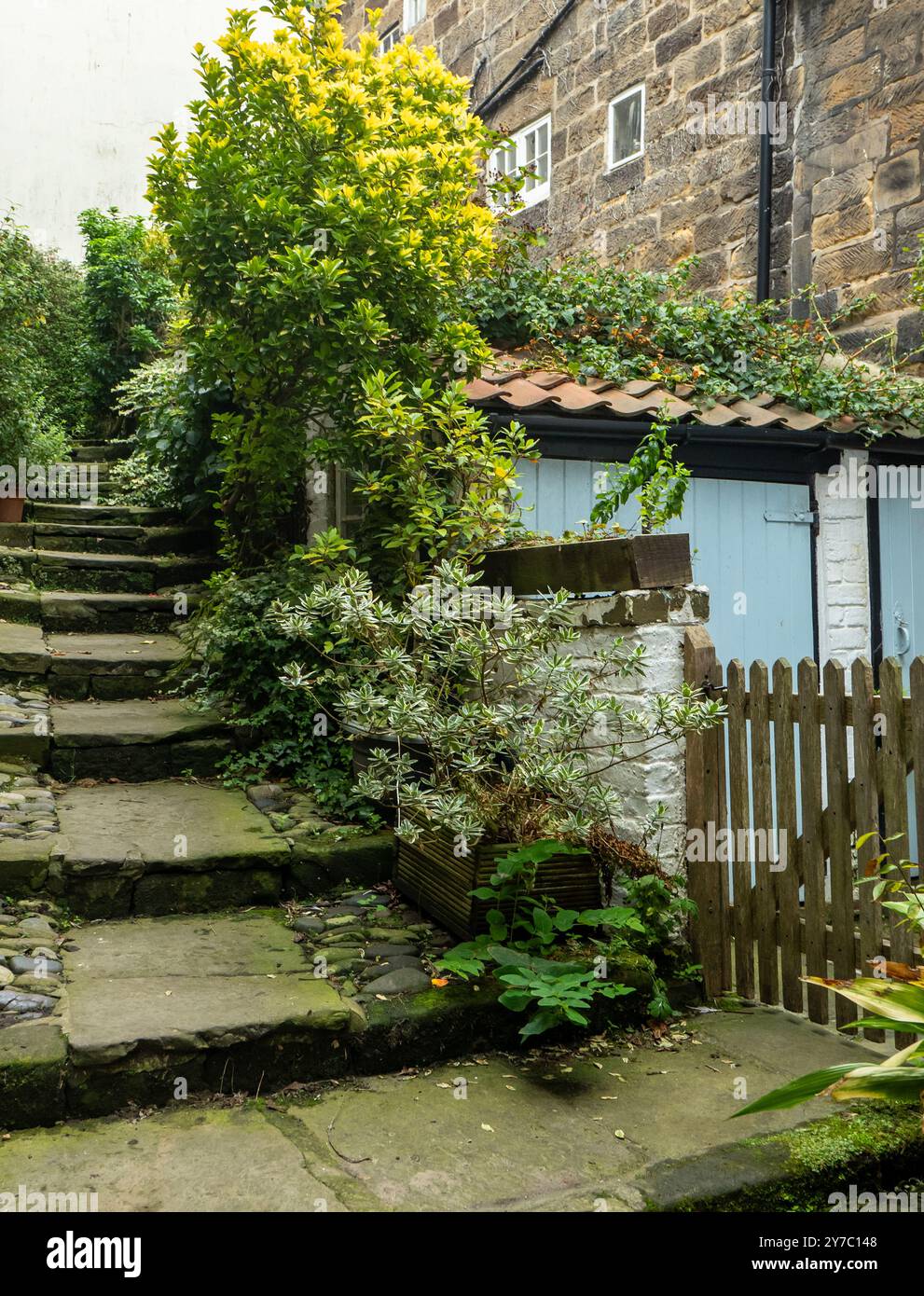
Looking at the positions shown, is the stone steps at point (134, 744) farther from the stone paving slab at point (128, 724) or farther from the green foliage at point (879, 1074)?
the green foliage at point (879, 1074)

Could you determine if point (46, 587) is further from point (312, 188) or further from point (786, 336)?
point (786, 336)

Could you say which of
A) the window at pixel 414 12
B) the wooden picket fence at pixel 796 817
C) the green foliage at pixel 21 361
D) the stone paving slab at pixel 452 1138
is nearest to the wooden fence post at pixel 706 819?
the wooden picket fence at pixel 796 817

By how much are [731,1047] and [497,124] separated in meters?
10.1

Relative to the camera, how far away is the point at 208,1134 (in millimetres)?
2766

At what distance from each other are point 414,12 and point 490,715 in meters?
11.6

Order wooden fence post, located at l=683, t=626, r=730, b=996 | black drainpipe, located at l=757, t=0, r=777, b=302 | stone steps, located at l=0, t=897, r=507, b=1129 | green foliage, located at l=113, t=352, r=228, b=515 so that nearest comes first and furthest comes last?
stone steps, located at l=0, t=897, r=507, b=1129
wooden fence post, located at l=683, t=626, r=730, b=996
green foliage, located at l=113, t=352, r=228, b=515
black drainpipe, located at l=757, t=0, r=777, b=302

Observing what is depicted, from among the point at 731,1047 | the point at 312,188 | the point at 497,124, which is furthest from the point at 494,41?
the point at 731,1047

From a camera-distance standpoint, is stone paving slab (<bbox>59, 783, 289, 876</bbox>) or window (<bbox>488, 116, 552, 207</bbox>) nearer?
stone paving slab (<bbox>59, 783, 289, 876</bbox>)

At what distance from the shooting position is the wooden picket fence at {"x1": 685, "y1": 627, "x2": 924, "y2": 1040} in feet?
11.5

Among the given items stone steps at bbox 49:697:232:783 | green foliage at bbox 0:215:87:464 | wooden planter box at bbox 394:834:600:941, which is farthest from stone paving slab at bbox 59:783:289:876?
green foliage at bbox 0:215:87:464

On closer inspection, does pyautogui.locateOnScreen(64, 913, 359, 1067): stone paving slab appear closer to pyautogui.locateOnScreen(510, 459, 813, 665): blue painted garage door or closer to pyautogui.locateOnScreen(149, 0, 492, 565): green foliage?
pyautogui.locateOnScreen(149, 0, 492, 565): green foliage

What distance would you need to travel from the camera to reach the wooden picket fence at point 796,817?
350cm

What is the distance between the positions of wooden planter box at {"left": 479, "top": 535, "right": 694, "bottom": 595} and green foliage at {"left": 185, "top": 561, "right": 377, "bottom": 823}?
1273 mm

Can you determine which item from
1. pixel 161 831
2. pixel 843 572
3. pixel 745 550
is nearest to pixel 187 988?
pixel 161 831
